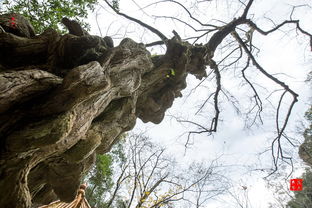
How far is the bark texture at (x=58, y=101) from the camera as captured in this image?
74.9 inches

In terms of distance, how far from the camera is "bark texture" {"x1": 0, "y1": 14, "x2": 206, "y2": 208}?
190 centimetres

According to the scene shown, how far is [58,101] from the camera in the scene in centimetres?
213

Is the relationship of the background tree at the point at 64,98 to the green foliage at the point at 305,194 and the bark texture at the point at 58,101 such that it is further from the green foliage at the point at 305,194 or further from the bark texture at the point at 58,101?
the green foliage at the point at 305,194

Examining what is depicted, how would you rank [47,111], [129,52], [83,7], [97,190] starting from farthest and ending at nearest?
1. [97,190]
2. [83,7]
3. [129,52]
4. [47,111]

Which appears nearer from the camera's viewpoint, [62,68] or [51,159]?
[51,159]

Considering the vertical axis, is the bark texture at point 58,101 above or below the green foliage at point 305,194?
below

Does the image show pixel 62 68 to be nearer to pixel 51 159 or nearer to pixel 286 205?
pixel 51 159

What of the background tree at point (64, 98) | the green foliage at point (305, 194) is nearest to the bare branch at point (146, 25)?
the background tree at point (64, 98)

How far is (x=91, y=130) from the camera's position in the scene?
301cm

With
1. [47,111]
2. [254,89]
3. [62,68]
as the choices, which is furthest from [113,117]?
[254,89]

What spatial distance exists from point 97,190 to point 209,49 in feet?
33.7

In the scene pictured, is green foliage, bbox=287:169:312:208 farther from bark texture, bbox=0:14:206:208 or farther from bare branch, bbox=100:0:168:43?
bark texture, bbox=0:14:206:208

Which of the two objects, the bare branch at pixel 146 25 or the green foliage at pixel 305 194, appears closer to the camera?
the bare branch at pixel 146 25

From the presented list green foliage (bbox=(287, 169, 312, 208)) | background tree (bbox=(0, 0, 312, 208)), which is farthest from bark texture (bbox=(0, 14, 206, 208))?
green foliage (bbox=(287, 169, 312, 208))
